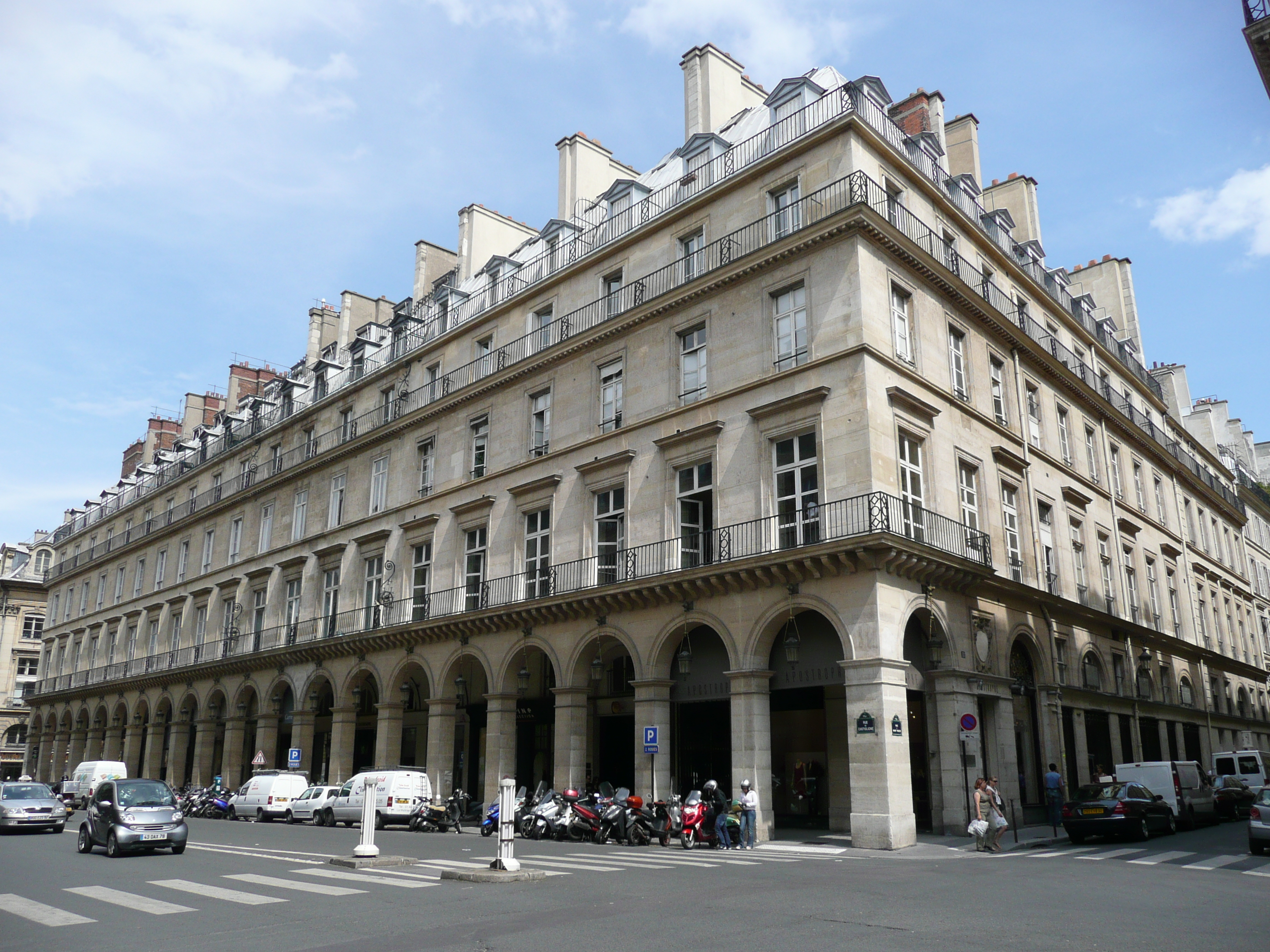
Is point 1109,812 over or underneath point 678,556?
underneath

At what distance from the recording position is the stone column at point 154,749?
47.9 meters

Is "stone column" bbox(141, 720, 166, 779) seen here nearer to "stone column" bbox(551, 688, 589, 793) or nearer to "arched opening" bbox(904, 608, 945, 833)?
"stone column" bbox(551, 688, 589, 793)

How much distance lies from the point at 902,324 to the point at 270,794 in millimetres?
25166

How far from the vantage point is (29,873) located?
15.5 m

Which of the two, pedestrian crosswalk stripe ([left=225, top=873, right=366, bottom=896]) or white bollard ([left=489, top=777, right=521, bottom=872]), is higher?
white bollard ([left=489, top=777, right=521, bottom=872])

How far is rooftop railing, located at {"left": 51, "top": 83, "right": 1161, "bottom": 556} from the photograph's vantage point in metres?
26.0

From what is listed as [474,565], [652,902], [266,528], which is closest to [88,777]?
[266,528]

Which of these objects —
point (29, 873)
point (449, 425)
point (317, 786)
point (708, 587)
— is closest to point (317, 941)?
point (29, 873)

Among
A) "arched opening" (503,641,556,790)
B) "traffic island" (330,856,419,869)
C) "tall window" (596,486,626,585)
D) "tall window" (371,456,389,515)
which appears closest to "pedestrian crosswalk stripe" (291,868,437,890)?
"traffic island" (330,856,419,869)

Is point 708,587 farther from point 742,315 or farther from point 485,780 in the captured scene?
point 485,780

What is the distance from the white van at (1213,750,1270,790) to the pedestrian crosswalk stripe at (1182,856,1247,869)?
17.6 meters

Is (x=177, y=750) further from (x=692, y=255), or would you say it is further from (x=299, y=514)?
(x=692, y=255)

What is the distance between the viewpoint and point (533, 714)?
31.8 metres

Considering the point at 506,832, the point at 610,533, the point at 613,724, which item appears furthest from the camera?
the point at 613,724
